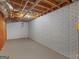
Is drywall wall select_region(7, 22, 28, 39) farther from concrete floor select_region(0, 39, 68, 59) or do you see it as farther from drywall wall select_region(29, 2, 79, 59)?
drywall wall select_region(29, 2, 79, 59)

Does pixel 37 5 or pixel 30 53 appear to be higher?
pixel 37 5

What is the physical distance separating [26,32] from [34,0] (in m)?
8.44

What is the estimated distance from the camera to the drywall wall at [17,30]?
12.0 metres

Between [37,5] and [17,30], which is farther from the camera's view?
[17,30]

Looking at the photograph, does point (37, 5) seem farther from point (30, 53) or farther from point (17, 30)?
point (17, 30)

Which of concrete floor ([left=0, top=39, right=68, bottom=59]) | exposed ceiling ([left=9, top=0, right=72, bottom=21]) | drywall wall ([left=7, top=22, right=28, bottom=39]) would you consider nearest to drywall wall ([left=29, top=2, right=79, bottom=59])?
Result: exposed ceiling ([left=9, top=0, right=72, bottom=21])

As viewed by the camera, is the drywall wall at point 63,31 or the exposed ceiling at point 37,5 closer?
the drywall wall at point 63,31

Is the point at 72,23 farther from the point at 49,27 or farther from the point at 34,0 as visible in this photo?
the point at 49,27

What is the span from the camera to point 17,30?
12.5 meters

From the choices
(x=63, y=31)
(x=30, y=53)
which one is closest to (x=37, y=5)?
(x=63, y=31)

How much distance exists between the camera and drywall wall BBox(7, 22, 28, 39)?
39.5 feet

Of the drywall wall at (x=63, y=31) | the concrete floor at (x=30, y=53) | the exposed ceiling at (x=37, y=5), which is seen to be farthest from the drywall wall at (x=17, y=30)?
the drywall wall at (x=63, y=31)

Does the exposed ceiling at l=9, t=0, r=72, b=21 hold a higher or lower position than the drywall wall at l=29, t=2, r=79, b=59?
higher

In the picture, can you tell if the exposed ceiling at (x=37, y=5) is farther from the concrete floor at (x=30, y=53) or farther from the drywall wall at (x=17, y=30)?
the drywall wall at (x=17, y=30)
